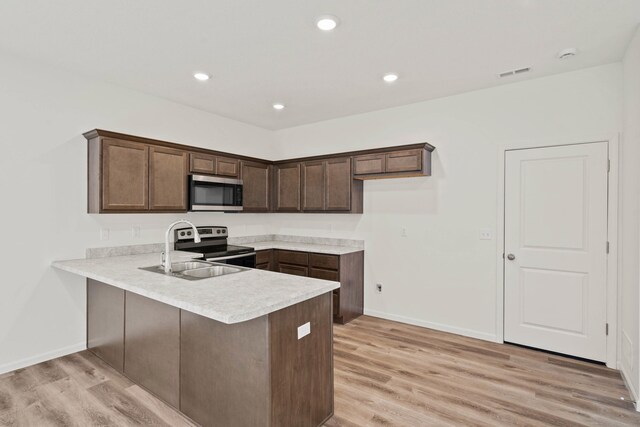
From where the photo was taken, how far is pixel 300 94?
3.81 meters

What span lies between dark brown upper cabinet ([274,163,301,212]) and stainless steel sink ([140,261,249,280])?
2100mm

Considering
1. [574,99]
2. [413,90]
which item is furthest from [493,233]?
[413,90]

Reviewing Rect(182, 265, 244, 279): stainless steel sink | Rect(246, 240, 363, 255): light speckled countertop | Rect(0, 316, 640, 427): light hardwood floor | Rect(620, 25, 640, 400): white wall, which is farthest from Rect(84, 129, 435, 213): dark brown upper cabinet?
Rect(620, 25, 640, 400): white wall

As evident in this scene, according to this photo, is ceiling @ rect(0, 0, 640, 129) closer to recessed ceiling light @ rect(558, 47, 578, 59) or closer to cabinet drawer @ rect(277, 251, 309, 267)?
recessed ceiling light @ rect(558, 47, 578, 59)

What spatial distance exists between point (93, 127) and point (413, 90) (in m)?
3.34

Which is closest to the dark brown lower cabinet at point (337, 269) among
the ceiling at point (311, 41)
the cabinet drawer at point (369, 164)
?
the cabinet drawer at point (369, 164)

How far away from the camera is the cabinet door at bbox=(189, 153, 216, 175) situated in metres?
3.89

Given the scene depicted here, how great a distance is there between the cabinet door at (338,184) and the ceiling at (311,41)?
103cm

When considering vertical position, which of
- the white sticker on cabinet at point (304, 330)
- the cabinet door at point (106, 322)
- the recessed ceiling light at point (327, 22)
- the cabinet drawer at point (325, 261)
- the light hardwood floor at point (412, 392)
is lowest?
the light hardwood floor at point (412, 392)

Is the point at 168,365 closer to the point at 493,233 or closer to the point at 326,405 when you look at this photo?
the point at 326,405

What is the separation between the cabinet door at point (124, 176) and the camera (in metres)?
3.18

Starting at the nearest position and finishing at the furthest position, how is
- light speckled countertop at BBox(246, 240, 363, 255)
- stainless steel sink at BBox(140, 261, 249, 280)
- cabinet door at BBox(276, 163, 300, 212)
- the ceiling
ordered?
the ceiling → stainless steel sink at BBox(140, 261, 249, 280) → light speckled countertop at BBox(246, 240, 363, 255) → cabinet door at BBox(276, 163, 300, 212)

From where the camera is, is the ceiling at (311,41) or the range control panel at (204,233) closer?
the ceiling at (311,41)

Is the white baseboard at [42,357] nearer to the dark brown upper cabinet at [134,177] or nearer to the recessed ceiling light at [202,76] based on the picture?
the dark brown upper cabinet at [134,177]
